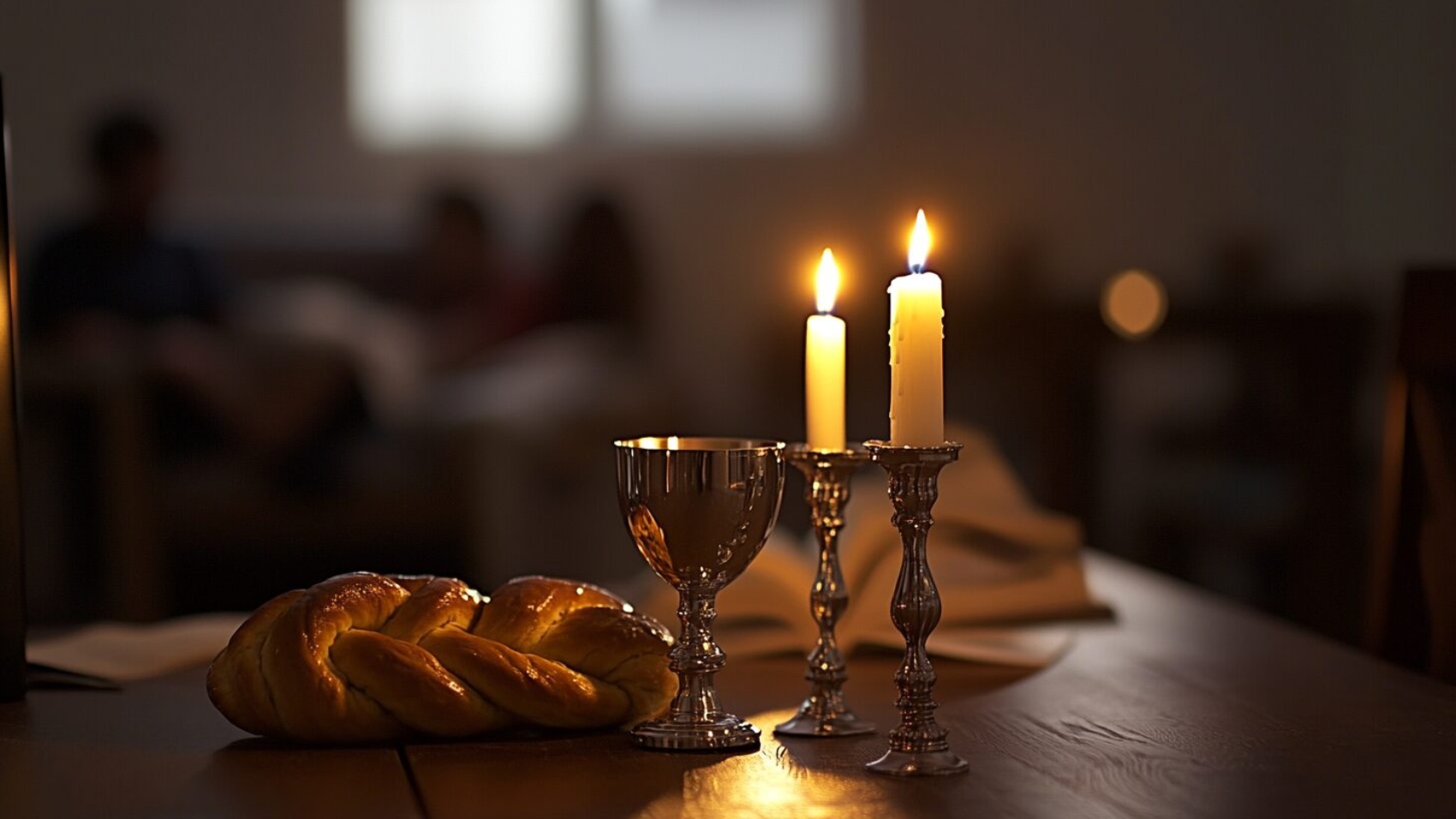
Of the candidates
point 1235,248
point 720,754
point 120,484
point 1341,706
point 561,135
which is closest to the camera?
point 720,754

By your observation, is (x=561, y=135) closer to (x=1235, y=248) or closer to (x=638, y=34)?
(x=638, y=34)

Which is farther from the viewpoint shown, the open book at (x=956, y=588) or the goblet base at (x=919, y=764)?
the open book at (x=956, y=588)

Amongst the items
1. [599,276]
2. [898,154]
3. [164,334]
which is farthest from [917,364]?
[898,154]

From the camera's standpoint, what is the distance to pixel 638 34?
4934 millimetres

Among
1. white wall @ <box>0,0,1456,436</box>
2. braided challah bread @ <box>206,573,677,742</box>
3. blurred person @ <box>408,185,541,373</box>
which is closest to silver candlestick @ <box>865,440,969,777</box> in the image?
braided challah bread @ <box>206,573,677,742</box>

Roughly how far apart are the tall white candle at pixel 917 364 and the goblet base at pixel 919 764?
12 cm

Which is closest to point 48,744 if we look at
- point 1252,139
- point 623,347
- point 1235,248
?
point 623,347

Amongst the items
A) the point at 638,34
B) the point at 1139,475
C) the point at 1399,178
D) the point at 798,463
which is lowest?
the point at 1139,475

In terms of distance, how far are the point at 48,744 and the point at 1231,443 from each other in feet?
13.2

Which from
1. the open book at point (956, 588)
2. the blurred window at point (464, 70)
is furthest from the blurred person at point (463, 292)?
the open book at point (956, 588)

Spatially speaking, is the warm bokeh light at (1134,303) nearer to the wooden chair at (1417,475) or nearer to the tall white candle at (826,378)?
the wooden chair at (1417,475)

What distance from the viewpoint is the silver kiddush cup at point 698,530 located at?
0.65 metres

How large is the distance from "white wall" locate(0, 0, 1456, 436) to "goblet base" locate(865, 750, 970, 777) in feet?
13.1

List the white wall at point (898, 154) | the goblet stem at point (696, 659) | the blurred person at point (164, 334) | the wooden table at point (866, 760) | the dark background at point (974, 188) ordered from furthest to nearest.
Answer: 1. the white wall at point (898, 154)
2. the dark background at point (974, 188)
3. the blurred person at point (164, 334)
4. the goblet stem at point (696, 659)
5. the wooden table at point (866, 760)
